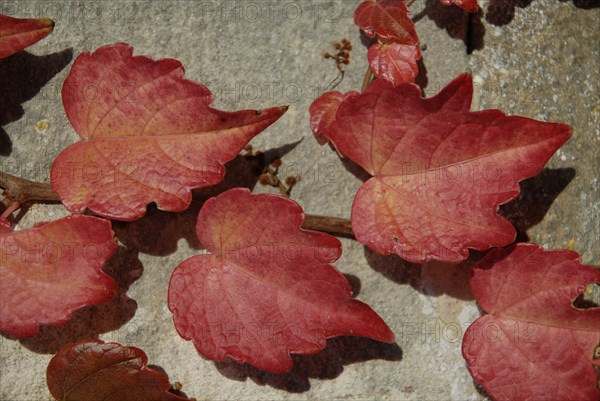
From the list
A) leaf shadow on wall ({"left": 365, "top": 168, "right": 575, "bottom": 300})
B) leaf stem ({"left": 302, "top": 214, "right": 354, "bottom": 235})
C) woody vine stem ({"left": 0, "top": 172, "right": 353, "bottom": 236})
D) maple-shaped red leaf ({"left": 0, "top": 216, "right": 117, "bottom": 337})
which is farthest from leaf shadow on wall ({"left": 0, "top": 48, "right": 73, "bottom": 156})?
leaf shadow on wall ({"left": 365, "top": 168, "right": 575, "bottom": 300})

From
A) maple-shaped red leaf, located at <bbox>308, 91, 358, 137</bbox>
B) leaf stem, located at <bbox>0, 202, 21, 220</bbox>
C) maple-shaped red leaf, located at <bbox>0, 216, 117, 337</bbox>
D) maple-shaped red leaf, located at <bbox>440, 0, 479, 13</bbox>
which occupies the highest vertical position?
maple-shaped red leaf, located at <bbox>440, 0, 479, 13</bbox>

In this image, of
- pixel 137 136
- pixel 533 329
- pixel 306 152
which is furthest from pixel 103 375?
pixel 533 329

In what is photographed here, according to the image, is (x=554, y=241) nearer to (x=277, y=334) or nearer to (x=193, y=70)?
(x=277, y=334)

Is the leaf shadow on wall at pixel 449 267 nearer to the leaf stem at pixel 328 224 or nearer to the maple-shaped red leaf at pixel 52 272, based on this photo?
the leaf stem at pixel 328 224

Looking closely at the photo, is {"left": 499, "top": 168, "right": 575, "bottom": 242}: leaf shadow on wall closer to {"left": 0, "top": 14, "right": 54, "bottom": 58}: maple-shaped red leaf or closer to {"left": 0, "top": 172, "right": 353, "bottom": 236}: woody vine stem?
{"left": 0, "top": 172, "right": 353, "bottom": 236}: woody vine stem

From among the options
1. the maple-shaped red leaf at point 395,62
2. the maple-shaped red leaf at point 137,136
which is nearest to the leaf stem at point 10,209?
the maple-shaped red leaf at point 137,136

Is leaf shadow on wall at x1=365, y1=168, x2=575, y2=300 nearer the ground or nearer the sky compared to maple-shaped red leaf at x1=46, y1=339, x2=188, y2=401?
nearer the sky

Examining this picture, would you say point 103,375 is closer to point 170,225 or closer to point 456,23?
point 170,225
